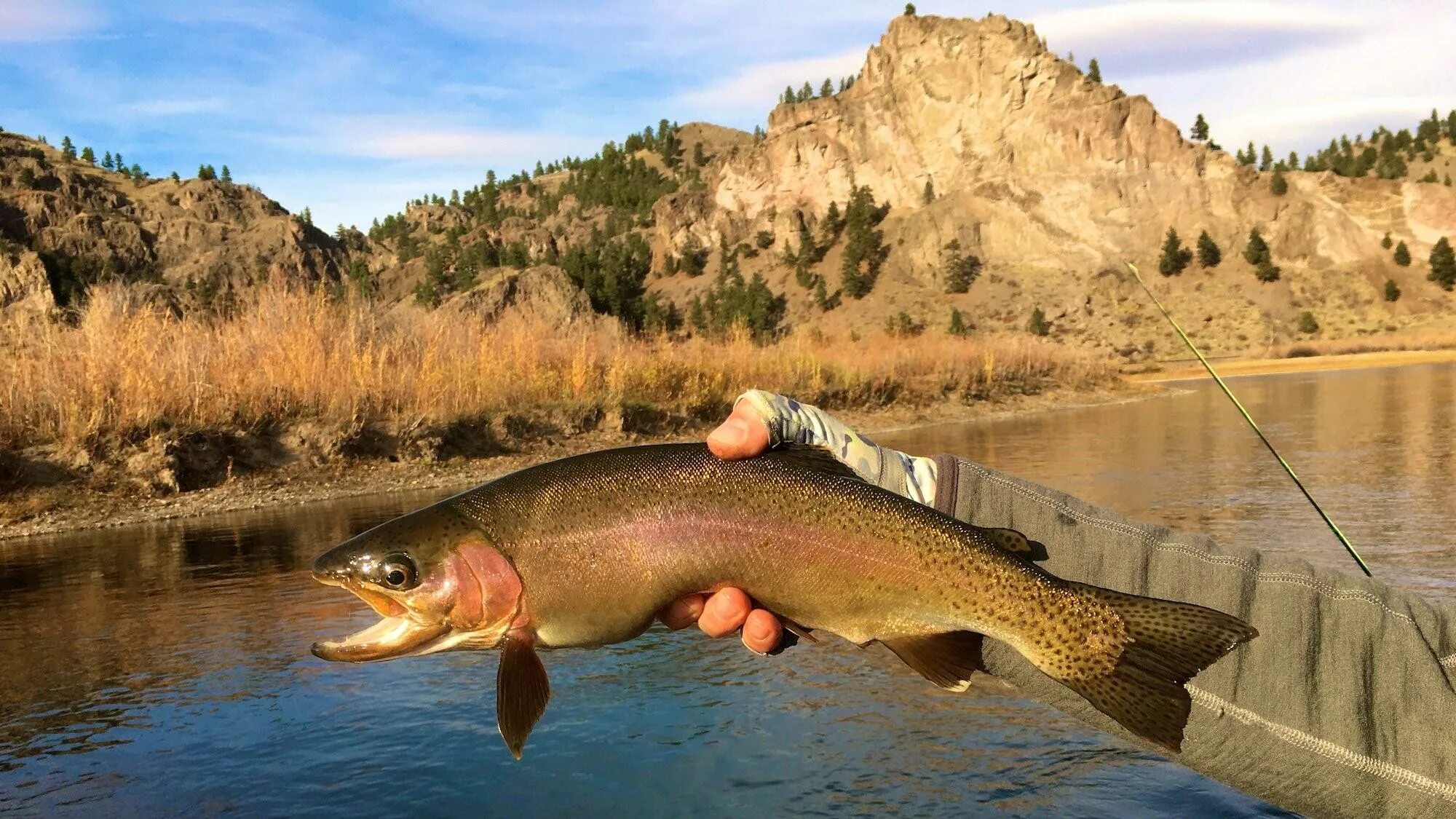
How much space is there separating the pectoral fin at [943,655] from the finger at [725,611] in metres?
0.37

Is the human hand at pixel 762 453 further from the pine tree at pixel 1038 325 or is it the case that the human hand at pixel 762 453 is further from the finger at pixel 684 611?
the pine tree at pixel 1038 325

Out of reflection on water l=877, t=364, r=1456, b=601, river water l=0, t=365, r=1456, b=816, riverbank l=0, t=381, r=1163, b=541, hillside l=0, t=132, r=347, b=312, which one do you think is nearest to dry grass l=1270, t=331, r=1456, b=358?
reflection on water l=877, t=364, r=1456, b=601

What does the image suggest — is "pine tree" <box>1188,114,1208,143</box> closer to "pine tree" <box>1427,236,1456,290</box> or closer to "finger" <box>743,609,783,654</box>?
"pine tree" <box>1427,236,1456,290</box>

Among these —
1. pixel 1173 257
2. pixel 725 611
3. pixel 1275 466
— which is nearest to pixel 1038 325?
pixel 1173 257

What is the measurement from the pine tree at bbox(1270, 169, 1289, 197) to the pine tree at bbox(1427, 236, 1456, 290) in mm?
11503

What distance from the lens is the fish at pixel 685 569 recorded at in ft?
8.71

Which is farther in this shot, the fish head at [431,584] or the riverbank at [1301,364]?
the riverbank at [1301,364]

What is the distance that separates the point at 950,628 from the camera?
2729 millimetres

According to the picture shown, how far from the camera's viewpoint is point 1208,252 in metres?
81.2

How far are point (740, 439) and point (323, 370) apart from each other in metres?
16.0

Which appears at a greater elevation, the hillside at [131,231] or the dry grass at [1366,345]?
the hillside at [131,231]

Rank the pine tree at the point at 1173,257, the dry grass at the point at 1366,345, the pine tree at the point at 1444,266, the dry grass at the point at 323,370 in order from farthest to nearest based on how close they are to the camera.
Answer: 1. the pine tree at the point at 1173,257
2. the pine tree at the point at 1444,266
3. the dry grass at the point at 1366,345
4. the dry grass at the point at 323,370

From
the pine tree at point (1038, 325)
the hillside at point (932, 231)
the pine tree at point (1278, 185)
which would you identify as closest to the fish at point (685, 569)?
the hillside at point (932, 231)

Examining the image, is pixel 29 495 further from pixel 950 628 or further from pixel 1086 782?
pixel 950 628
